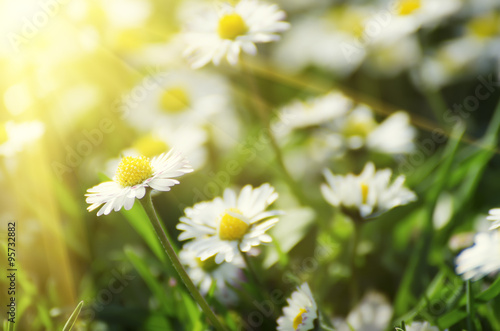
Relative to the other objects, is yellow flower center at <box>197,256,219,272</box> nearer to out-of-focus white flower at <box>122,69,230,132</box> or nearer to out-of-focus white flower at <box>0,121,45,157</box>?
out-of-focus white flower at <box>0,121,45,157</box>

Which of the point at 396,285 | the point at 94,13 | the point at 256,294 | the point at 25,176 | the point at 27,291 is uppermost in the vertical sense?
the point at 94,13

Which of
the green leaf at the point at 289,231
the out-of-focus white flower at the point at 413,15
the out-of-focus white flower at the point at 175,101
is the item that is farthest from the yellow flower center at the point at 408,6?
the green leaf at the point at 289,231

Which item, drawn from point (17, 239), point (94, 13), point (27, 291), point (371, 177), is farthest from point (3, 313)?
point (94, 13)

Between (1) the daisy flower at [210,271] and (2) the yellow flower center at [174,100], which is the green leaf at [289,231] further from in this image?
(2) the yellow flower center at [174,100]

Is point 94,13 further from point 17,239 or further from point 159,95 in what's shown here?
point 17,239

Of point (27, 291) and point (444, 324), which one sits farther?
point (27, 291)

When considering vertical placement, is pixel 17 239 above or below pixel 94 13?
below
